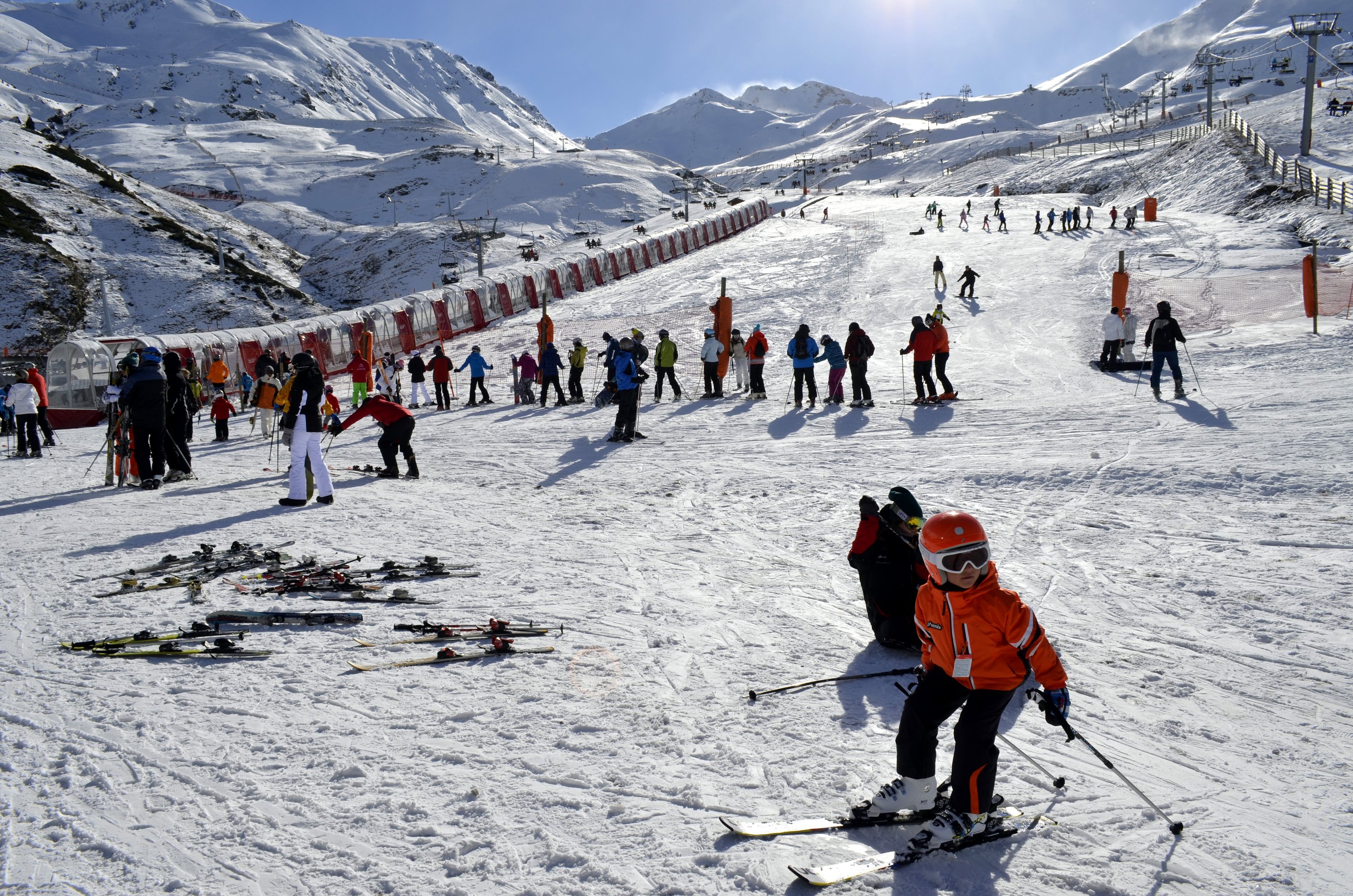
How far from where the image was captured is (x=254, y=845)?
125 inches

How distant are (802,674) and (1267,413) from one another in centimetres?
930

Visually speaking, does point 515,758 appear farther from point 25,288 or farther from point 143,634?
point 25,288

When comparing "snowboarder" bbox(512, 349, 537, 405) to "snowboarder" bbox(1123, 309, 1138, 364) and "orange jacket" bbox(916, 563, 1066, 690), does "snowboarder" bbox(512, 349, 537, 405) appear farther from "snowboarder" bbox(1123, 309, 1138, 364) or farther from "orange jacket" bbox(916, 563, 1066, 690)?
"orange jacket" bbox(916, 563, 1066, 690)

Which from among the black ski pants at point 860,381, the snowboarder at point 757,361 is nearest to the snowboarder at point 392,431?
the snowboarder at point 757,361

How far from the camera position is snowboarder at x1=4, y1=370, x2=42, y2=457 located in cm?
1324

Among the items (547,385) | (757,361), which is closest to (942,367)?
(757,361)

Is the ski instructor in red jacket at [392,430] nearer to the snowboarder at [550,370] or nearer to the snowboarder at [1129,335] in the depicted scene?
the snowboarder at [550,370]

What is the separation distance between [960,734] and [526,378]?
15.2 metres

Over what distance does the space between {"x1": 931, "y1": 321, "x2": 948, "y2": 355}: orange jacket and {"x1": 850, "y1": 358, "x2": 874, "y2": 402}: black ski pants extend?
116 cm

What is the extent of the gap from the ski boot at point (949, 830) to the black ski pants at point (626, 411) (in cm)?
995

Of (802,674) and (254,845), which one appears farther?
(802,674)

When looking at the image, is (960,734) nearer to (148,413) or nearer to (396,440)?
(396,440)

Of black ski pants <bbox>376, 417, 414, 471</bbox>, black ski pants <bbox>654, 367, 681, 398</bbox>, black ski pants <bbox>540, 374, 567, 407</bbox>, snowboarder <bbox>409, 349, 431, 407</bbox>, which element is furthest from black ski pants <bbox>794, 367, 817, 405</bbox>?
snowboarder <bbox>409, 349, 431, 407</bbox>

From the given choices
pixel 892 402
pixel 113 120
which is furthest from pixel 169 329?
pixel 113 120
